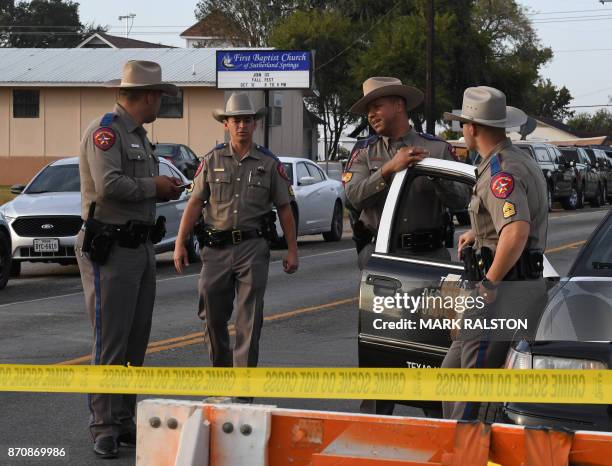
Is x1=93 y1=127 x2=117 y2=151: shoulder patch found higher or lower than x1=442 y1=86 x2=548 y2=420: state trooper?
higher

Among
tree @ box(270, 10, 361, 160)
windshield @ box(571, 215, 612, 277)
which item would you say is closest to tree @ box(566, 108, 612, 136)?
tree @ box(270, 10, 361, 160)

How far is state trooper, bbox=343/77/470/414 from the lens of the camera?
23.5ft

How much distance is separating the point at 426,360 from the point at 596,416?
1.27 meters

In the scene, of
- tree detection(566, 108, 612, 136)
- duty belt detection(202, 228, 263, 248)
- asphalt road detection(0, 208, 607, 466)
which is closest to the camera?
duty belt detection(202, 228, 263, 248)

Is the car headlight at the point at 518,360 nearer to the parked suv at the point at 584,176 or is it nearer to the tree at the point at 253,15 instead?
the parked suv at the point at 584,176

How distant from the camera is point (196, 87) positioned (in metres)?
47.2

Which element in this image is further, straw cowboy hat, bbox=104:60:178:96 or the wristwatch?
straw cowboy hat, bbox=104:60:178:96

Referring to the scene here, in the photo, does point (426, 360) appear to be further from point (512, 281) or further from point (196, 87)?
point (196, 87)

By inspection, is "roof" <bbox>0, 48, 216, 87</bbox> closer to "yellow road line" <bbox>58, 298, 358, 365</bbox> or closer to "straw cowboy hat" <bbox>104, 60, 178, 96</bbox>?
"yellow road line" <bbox>58, 298, 358, 365</bbox>

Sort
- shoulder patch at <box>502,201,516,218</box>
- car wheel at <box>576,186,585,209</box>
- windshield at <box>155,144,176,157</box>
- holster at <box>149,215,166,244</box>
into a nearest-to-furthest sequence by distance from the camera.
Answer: shoulder patch at <box>502,201,516,218</box>, holster at <box>149,215,166,244</box>, windshield at <box>155,144,176,157</box>, car wheel at <box>576,186,585,209</box>

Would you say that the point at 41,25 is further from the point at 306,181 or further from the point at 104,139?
the point at 104,139

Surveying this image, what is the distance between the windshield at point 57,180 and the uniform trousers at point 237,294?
10.9m

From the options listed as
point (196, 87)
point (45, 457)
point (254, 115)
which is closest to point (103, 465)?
point (45, 457)

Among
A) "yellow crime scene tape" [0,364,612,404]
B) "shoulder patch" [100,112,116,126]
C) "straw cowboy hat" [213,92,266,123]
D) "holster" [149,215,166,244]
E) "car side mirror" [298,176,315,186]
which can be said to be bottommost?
"car side mirror" [298,176,315,186]
